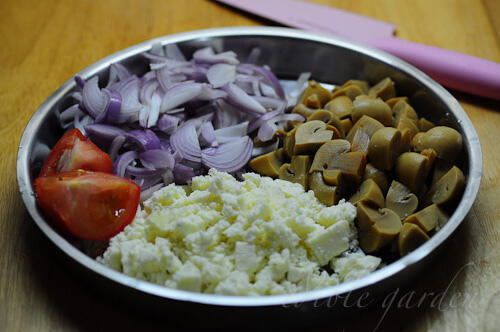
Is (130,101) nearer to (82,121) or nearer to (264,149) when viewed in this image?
(82,121)

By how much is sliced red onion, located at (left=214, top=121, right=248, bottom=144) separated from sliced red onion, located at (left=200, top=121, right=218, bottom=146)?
0.02 meters

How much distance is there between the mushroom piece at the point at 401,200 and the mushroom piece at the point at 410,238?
0.08 metres

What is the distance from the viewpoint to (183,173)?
1482 millimetres

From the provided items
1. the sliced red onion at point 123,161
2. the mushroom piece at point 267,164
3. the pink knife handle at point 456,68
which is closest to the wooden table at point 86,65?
the pink knife handle at point 456,68

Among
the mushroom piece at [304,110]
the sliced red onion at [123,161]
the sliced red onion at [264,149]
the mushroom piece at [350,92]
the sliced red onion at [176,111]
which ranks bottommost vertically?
the sliced red onion at [264,149]

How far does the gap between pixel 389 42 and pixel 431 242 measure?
1.00m

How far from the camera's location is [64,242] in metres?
1.15

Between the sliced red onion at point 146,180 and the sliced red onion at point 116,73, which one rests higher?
the sliced red onion at point 116,73

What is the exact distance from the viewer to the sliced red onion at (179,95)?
5.19ft

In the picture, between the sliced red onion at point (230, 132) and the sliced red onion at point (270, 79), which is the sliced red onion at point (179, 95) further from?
the sliced red onion at point (270, 79)

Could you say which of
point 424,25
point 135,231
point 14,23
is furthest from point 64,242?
point 424,25

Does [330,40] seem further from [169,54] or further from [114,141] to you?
[114,141]

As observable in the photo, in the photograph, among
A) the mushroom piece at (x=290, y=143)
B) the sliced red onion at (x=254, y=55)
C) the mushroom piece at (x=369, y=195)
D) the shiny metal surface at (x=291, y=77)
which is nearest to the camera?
the shiny metal surface at (x=291, y=77)

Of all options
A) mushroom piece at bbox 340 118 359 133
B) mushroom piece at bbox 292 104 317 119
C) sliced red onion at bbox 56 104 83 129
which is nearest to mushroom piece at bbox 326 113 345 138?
mushroom piece at bbox 340 118 359 133
